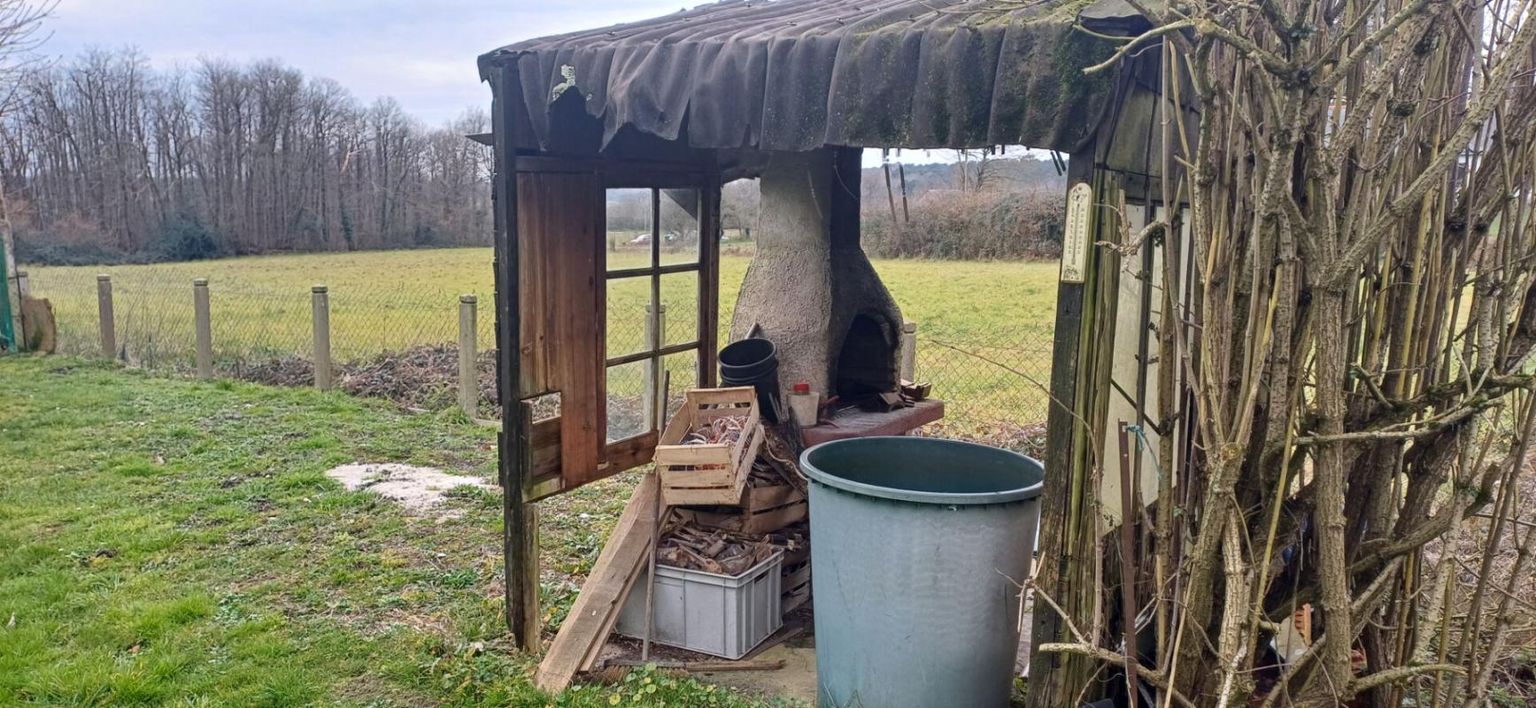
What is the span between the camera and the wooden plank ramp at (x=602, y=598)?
3520mm

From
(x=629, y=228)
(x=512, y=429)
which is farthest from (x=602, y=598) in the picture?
(x=629, y=228)

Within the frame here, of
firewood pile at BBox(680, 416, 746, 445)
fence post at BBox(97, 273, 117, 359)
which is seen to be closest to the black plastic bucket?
firewood pile at BBox(680, 416, 746, 445)

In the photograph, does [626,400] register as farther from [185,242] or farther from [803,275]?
[185,242]

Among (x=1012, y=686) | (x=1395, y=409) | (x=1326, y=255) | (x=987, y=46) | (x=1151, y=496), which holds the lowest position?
(x=1012, y=686)

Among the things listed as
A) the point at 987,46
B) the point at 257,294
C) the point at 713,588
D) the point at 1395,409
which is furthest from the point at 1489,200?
the point at 257,294

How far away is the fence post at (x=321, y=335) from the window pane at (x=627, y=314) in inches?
196

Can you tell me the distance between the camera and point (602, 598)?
3711mm

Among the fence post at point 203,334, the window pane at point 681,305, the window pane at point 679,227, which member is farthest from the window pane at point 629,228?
the fence post at point 203,334

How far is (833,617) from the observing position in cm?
318

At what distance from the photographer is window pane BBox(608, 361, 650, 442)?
449 cm

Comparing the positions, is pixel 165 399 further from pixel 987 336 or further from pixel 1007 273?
pixel 1007 273

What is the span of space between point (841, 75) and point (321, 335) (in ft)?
23.6

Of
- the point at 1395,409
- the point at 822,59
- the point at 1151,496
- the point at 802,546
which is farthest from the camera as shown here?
the point at 802,546

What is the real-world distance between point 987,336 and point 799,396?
292 inches
